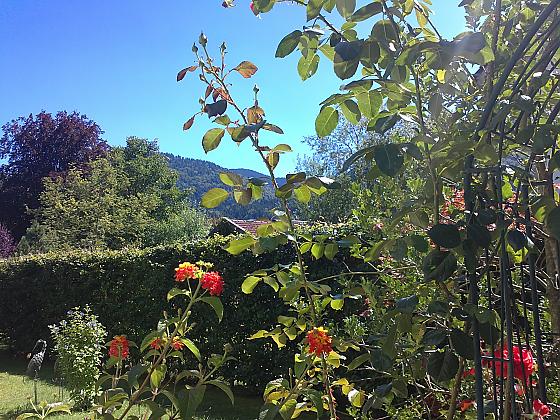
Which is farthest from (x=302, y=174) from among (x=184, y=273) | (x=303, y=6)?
(x=184, y=273)

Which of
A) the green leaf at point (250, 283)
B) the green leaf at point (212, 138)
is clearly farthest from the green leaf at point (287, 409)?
the green leaf at point (212, 138)

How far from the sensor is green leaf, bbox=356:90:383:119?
0.96 m

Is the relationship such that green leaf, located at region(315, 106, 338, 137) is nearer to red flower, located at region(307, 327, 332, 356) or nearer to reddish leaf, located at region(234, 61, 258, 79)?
reddish leaf, located at region(234, 61, 258, 79)

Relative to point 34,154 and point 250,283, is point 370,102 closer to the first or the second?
point 250,283

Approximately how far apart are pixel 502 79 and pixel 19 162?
95.1 ft

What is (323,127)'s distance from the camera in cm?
103

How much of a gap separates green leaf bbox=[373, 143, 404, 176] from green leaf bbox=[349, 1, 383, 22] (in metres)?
0.23

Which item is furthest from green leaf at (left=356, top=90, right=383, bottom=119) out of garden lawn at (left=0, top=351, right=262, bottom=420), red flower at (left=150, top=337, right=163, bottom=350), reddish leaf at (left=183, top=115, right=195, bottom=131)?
garden lawn at (left=0, top=351, right=262, bottom=420)

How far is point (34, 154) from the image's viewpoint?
26.3 metres

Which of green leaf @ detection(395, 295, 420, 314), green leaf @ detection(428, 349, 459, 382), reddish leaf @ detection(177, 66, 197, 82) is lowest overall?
green leaf @ detection(428, 349, 459, 382)

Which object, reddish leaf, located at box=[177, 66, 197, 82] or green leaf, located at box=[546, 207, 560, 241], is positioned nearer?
green leaf, located at box=[546, 207, 560, 241]

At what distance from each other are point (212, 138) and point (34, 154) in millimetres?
27990

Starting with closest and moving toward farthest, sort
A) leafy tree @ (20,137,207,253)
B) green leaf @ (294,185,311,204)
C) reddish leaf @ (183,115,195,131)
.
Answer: green leaf @ (294,185,311,204) < reddish leaf @ (183,115,195,131) < leafy tree @ (20,137,207,253)

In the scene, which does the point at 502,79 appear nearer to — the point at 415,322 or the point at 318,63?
the point at 318,63
